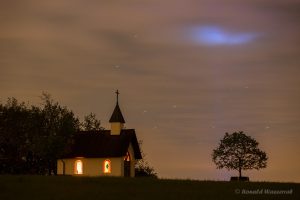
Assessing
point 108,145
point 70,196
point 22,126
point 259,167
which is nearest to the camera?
point 70,196

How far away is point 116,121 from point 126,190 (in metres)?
32.5

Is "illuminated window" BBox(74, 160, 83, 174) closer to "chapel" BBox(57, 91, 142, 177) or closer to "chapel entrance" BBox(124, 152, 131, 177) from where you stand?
"chapel" BBox(57, 91, 142, 177)

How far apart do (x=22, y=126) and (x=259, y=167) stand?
34.0 m

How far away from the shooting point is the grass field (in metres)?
38.2

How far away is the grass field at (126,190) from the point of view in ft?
125

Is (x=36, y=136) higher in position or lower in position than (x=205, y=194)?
higher

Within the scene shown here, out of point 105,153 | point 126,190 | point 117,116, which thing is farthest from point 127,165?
point 126,190

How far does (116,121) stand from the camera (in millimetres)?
74000

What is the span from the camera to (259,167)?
85.6m

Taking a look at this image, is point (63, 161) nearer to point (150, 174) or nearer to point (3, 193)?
point (150, 174)

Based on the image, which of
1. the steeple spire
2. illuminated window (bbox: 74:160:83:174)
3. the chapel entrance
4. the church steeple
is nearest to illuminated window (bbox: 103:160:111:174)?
the chapel entrance

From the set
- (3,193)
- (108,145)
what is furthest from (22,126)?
(3,193)

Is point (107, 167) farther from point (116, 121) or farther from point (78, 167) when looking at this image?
point (116, 121)

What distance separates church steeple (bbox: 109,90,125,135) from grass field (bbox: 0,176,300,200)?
976 inches
